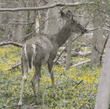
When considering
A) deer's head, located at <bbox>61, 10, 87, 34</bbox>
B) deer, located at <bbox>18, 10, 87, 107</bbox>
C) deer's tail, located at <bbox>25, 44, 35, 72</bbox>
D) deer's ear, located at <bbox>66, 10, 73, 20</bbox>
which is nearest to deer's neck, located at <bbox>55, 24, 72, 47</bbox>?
deer, located at <bbox>18, 10, 87, 107</bbox>

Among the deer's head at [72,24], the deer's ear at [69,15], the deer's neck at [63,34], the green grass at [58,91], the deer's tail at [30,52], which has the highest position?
the deer's ear at [69,15]

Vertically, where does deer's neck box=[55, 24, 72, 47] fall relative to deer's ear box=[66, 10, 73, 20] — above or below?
below

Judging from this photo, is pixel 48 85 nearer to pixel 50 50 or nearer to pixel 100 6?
pixel 50 50

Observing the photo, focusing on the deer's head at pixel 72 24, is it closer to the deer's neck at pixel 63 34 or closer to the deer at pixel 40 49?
the deer at pixel 40 49

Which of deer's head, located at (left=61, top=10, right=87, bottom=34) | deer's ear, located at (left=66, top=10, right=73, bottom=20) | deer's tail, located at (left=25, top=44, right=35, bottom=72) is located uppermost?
deer's ear, located at (left=66, top=10, right=73, bottom=20)

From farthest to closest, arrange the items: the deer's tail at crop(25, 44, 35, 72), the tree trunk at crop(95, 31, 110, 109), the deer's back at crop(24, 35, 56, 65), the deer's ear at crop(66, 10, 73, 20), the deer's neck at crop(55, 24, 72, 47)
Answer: the deer's neck at crop(55, 24, 72, 47), the deer's ear at crop(66, 10, 73, 20), the deer's back at crop(24, 35, 56, 65), the deer's tail at crop(25, 44, 35, 72), the tree trunk at crop(95, 31, 110, 109)

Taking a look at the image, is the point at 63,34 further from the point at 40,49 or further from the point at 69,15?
the point at 40,49

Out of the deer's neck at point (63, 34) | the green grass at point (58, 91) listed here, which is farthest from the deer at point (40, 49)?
the green grass at point (58, 91)

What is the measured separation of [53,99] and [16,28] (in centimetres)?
1281

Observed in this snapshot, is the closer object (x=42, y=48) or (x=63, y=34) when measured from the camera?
(x=42, y=48)

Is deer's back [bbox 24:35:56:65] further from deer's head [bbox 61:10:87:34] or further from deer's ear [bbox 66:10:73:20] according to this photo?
deer's ear [bbox 66:10:73:20]

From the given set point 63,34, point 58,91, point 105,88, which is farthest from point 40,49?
point 105,88

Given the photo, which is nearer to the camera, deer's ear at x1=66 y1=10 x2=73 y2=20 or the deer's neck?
deer's ear at x1=66 y1=10 x2=73 y2=20

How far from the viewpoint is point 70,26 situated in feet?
21.9
